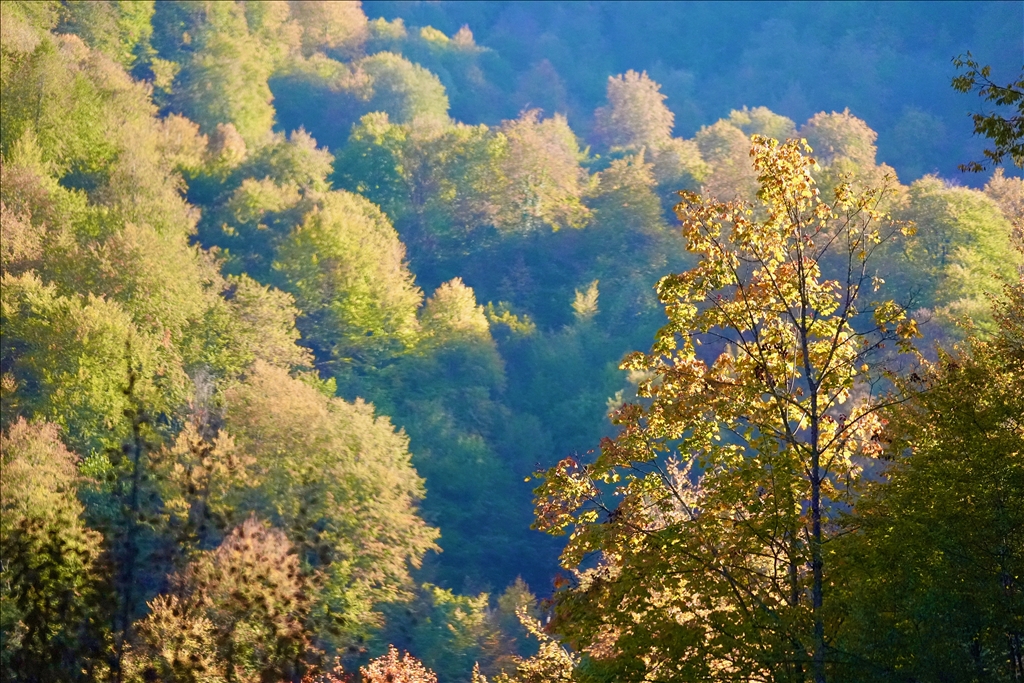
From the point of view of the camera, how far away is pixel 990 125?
1481cm

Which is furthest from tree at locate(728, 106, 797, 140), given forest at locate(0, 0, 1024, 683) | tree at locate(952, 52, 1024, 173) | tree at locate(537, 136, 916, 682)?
tree at locate(952, 52, 1024, 173)

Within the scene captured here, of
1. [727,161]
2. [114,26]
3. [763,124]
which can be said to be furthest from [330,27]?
[727,161]

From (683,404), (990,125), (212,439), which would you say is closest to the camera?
(990,125)

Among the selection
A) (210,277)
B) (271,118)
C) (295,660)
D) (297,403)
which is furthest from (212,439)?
(271,118)

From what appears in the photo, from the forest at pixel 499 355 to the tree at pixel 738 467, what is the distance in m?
0.07

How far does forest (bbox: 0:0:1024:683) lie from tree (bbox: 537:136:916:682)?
0.23 feet

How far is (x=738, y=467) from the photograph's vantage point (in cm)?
1599

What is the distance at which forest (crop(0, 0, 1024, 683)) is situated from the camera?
14680 millimetres

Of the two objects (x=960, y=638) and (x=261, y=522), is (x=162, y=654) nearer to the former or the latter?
(x=960, y=638)

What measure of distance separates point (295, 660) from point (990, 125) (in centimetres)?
1065

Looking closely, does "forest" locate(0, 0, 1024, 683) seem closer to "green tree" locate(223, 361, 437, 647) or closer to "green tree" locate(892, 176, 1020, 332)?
"green tree" locate(223, 361, 437, 647)

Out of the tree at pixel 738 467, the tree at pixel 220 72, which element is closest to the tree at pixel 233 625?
the tree at pixel 738 467

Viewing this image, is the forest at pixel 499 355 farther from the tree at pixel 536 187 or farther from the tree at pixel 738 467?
the tree at pixel 536 187

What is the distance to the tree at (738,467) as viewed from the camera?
14.4 metres
